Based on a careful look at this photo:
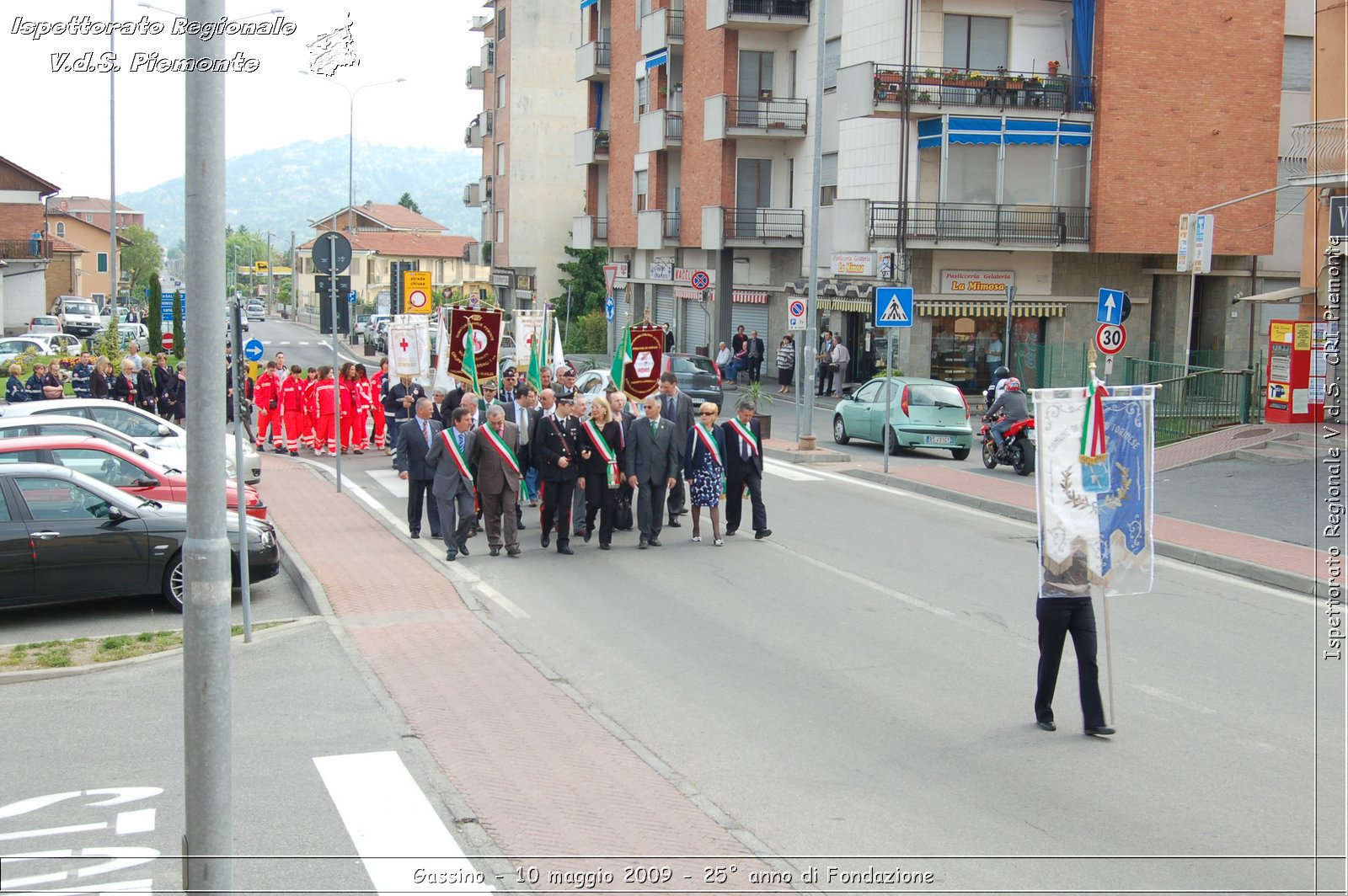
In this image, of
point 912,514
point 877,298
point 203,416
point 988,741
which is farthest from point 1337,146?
point 203,416

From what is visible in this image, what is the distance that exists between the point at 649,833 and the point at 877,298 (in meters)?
16.0

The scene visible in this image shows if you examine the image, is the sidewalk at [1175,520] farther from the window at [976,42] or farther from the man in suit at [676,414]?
the window at [976,42]

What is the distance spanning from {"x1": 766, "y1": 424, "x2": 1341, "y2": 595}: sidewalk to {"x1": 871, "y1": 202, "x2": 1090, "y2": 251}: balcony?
1050 centimetres

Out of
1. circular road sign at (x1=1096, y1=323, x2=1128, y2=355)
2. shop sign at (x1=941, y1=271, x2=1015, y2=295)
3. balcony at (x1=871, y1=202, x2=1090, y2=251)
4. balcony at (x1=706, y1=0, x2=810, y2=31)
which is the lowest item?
circular road sign at (x1=1096, y1=323, x2=1128, y2=355)

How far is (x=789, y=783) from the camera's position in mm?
7664

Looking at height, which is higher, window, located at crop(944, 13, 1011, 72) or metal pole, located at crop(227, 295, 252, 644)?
window, located at crop(944, 13, 1011, 72)

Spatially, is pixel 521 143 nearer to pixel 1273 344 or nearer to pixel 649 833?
pixel 1273 344

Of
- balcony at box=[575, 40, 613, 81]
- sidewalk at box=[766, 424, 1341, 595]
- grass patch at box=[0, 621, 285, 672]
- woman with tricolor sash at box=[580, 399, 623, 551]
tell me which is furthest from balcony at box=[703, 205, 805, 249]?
grass patch at box=[0, 621, 285, 672]

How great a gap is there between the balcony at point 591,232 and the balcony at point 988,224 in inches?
934

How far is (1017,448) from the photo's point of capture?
73.4 feet

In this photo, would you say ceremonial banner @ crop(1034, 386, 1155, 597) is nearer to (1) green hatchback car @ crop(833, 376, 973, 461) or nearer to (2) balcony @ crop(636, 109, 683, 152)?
(1) green hatchback car @ crop(833, 376, 973, 461)

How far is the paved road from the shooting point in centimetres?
688

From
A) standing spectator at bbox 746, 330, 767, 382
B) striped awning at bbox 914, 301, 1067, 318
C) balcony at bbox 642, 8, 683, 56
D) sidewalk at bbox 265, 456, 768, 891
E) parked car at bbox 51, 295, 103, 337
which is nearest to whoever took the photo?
sidewalk at bbox 265, 456, 768, 891

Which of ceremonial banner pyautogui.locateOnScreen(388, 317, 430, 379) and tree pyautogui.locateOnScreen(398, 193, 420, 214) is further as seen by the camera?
tree pyautogui.locateOnScreen(398, 193, 420, 214)
